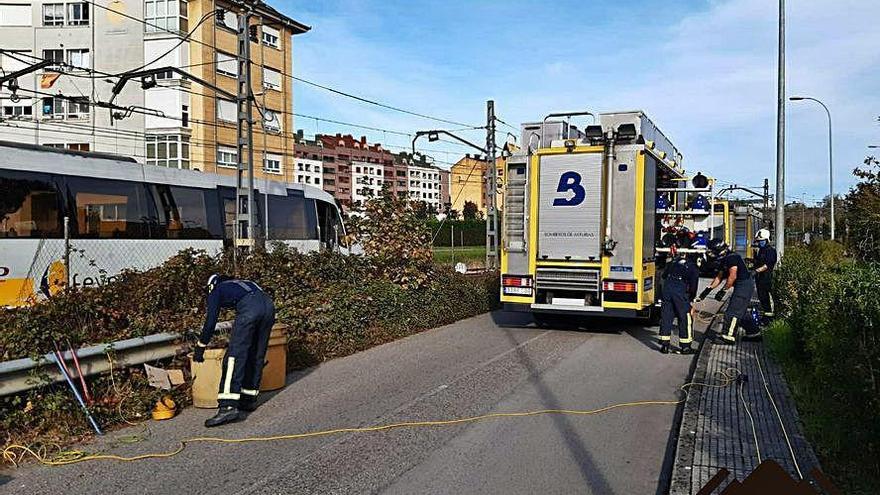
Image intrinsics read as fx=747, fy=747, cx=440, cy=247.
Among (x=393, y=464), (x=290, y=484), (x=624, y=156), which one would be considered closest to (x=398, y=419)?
(x=393, y=464)

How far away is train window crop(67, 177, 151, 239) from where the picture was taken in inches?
597

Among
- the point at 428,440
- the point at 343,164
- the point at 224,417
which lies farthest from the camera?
the point at 343,164

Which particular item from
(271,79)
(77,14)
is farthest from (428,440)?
(77,14)

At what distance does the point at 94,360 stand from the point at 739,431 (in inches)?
242

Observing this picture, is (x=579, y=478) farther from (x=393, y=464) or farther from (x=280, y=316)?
(x=280, y=316)

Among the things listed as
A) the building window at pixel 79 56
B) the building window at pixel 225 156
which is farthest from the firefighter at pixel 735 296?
the building window at pixel 79 56

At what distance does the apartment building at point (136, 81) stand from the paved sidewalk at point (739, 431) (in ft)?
113

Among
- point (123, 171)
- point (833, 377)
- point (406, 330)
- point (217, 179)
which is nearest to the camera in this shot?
point (833, 377)

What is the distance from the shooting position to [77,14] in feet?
141

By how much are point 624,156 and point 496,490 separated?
8445mm

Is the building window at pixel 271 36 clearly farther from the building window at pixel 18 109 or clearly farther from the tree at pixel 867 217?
the tree at pixel 867 217

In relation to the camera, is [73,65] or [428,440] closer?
[428,440]

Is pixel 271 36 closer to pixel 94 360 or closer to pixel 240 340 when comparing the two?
pixel 94 360

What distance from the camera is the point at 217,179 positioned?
1941cm
